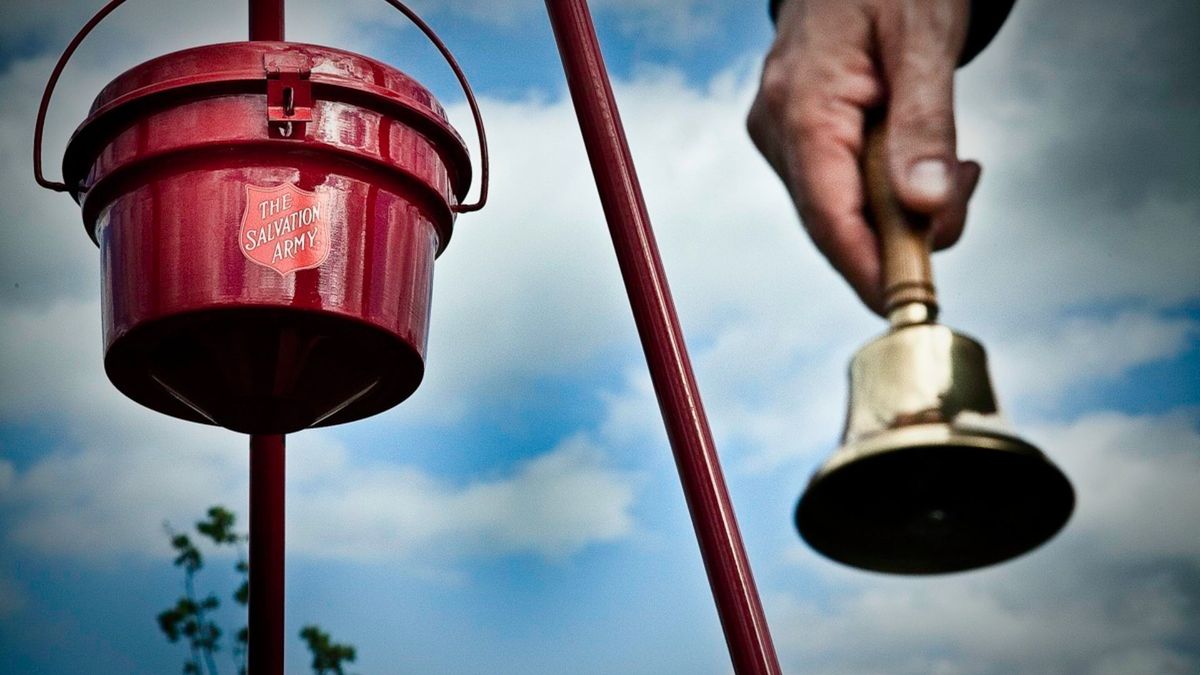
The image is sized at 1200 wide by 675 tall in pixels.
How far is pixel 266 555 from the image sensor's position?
8.89ft

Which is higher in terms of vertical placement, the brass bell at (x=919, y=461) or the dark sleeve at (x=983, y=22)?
the dark sleeve at (x=983, y=22)

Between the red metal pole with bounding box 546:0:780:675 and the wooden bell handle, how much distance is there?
892mm

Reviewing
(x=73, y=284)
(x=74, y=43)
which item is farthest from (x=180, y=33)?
(x=74, y=43)

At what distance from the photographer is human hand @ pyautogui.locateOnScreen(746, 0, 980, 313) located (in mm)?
1431

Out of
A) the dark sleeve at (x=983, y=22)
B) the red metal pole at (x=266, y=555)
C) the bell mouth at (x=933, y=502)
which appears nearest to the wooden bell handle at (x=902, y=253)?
the bell mouth at (x=933, y=502)

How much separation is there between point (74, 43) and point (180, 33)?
4.74 metres

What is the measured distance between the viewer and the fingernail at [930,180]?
1383mm

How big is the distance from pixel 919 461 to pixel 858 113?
38cm

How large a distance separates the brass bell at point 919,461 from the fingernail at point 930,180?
0.09ft

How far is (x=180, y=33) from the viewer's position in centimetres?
709

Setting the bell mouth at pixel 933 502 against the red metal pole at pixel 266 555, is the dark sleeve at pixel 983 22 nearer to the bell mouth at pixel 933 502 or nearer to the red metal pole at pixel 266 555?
the bell mouth at pixel 933 502

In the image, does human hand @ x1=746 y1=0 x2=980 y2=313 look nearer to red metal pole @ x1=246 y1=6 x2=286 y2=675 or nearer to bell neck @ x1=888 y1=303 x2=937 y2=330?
bell neck @ x1=888 y1=303 x2=937 y2=330

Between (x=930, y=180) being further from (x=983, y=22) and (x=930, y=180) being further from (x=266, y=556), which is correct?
(x=266, y=556)

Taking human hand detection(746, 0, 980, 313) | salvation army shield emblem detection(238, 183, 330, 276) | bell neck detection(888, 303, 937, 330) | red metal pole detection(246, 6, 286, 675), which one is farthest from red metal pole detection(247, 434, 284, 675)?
bell neck detection(888, 303, 937, 330)
